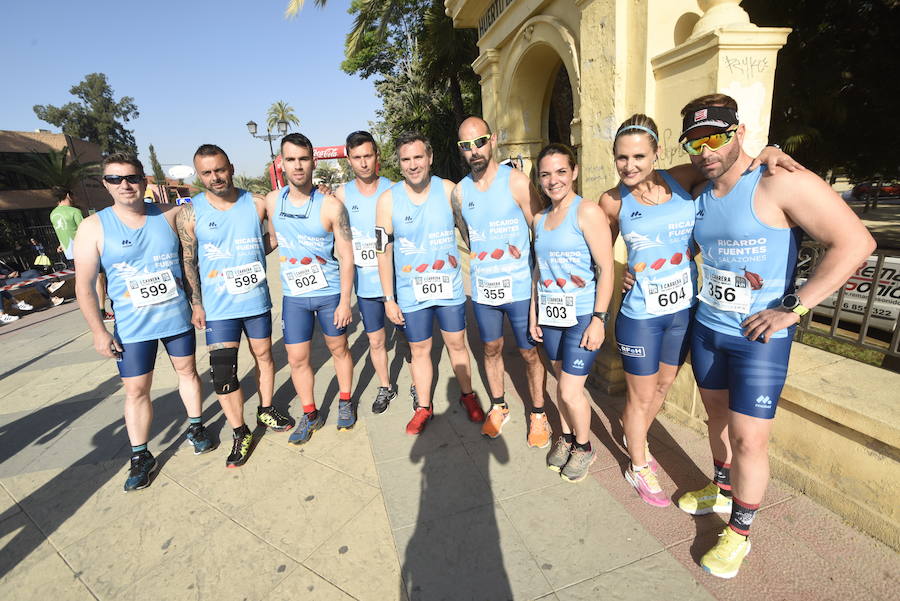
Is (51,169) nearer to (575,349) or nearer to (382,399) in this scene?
(382,399)

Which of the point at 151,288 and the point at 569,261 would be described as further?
the point at 151,288

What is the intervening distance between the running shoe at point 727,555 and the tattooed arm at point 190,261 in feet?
11.5

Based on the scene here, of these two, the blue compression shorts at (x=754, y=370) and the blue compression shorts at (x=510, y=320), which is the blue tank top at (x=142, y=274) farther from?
the blue compression shorts at (x=754, y=370)

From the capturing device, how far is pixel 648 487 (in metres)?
2.60

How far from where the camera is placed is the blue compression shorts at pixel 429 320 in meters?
3.33

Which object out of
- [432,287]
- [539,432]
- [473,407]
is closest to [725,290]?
[539,432]

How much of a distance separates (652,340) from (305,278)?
A: 2440 mm

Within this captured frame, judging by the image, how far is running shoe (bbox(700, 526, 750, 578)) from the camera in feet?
6.75

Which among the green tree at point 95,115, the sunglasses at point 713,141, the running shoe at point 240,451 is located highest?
the green tree at point 95,115

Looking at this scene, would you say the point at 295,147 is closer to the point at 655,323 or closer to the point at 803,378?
the point at 655,323

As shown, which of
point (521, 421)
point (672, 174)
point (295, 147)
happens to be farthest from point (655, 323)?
point (295, 147)

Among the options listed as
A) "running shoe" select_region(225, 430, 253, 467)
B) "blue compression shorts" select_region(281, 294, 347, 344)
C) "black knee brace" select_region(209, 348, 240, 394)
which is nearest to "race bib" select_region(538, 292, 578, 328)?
"blue compression shorts" select_region(281, 294, 347, 344)

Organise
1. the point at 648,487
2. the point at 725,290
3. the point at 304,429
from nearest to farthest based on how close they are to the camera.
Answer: the point at 725,290
the point at 648,487
the point at 304,429

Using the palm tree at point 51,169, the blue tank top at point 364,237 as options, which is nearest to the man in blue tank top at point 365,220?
the blue tank top at point 364,237
